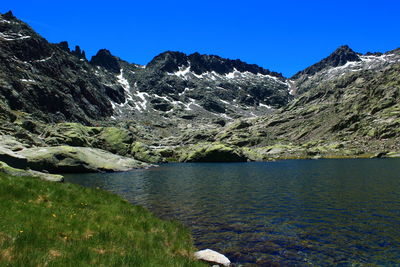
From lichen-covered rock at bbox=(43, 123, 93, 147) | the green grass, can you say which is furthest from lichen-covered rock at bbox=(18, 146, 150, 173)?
the green grass

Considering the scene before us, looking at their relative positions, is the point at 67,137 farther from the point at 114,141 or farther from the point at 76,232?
the point at 76,232

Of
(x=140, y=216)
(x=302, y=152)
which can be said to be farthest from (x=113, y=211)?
(x=302, y=152)

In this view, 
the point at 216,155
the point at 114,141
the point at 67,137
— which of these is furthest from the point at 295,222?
the point at 216,155

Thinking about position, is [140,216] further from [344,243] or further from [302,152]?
[302,152]

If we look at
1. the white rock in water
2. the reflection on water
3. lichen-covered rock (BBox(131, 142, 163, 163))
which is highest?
lichen-covered rock (BBox(131, 142, 163, 163))

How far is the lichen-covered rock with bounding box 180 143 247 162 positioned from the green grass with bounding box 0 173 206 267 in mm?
118134

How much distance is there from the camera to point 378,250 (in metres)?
16.7

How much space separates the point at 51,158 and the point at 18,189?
5511 cm

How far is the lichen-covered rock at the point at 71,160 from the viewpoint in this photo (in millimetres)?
61938

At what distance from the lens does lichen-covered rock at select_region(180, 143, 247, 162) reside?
450ft

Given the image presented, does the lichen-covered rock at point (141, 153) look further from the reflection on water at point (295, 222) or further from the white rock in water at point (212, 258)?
the white rock in water at point (212, 258)

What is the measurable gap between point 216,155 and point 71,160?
265ft

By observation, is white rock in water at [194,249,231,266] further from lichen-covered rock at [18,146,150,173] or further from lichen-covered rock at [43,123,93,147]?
lichen-covered rock at [43,123,93,147]

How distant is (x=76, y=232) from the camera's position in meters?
12.6
